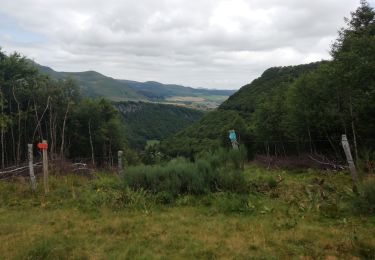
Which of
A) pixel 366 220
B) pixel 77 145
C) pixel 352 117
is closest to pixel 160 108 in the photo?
pixel 77 145

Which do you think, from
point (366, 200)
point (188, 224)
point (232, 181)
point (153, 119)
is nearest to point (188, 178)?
point (232, 181)

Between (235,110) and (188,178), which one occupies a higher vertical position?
(188,178)

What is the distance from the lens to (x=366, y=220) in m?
6.59

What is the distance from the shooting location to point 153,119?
389ft

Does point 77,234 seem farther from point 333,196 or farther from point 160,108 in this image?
point 160,108

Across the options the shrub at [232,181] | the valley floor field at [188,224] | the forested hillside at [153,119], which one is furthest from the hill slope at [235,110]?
the valley floor field at [188,224]

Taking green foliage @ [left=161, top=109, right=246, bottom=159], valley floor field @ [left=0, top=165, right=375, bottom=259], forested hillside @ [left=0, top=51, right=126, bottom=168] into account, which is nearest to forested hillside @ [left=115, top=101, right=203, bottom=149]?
green foliage @ [left=161, top=109, right=246, bottom=159]

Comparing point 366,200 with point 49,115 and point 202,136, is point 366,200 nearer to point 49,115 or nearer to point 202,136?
point 49,115

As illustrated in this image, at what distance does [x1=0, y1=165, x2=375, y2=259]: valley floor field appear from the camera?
545cm

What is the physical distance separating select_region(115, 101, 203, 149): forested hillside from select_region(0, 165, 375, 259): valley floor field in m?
88.8

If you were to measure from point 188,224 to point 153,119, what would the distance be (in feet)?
368

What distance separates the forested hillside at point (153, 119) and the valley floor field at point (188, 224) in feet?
291

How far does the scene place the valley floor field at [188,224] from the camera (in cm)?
545

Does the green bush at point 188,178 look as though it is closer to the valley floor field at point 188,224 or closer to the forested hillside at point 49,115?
the valley floor field at point 188,224
